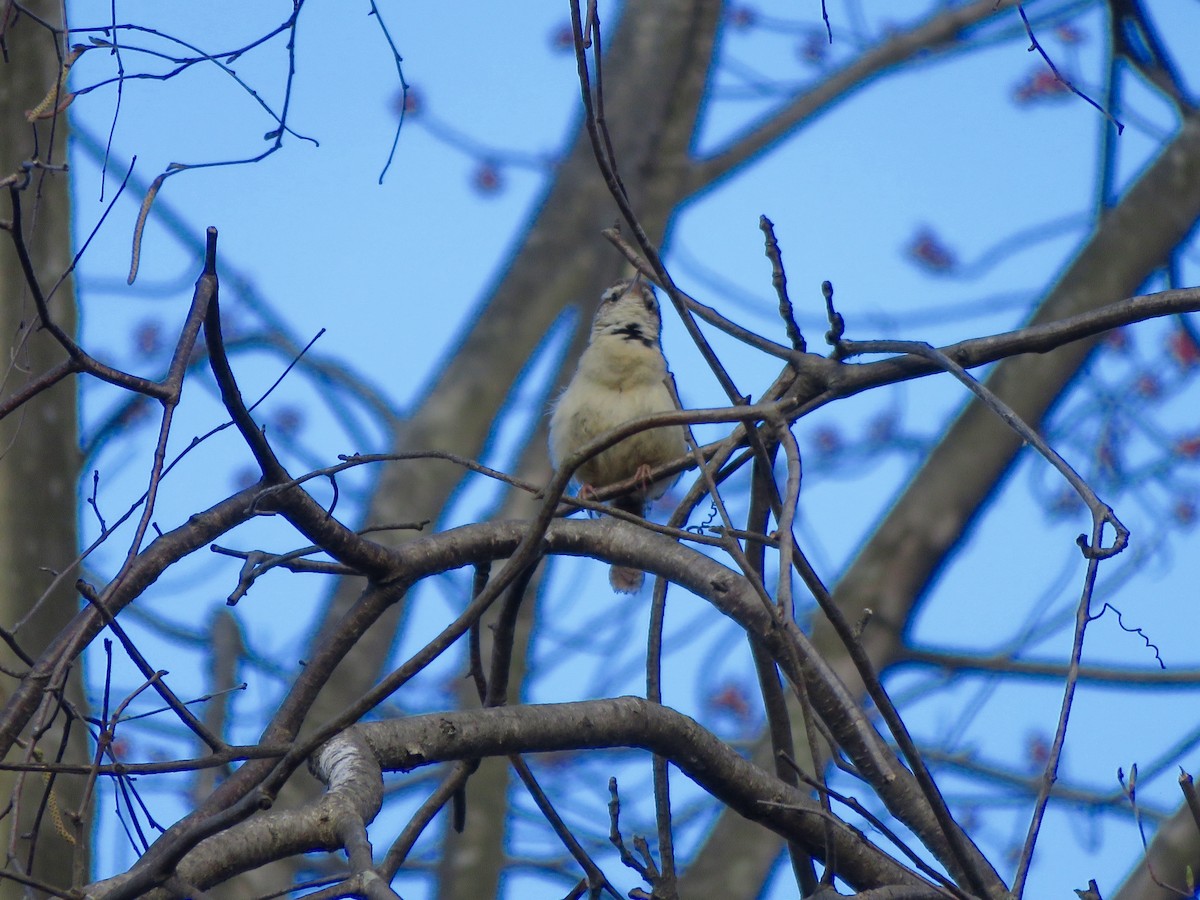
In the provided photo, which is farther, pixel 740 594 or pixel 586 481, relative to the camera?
pixel 586 481

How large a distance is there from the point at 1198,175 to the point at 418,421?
3615mm

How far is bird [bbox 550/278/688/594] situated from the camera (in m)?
4.83

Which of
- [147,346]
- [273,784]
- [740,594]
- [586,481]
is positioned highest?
[147,346]

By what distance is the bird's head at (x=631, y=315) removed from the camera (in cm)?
523

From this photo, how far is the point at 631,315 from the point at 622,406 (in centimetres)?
56

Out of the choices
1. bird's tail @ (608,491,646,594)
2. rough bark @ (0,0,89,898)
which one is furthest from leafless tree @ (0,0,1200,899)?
bird's tail @ (608,491,646,594)

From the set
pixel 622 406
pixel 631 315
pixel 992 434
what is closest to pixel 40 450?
pixel 622 406

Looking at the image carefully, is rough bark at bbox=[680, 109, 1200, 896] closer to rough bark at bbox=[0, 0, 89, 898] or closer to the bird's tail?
the bird's tail

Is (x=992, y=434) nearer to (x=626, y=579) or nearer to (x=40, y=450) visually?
(x=626, y=579)

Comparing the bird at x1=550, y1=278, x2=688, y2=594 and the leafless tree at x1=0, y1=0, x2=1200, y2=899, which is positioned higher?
the bird at x1=550, y1=278, x2=688, y2=594

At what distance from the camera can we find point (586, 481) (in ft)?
17.1

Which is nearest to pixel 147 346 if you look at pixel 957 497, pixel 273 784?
pixel 957 497

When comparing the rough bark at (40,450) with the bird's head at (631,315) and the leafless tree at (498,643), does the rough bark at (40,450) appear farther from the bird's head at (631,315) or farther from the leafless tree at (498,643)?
the bird's head at (631,315)

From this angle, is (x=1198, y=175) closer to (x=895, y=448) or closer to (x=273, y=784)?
(x=895, y=448)
